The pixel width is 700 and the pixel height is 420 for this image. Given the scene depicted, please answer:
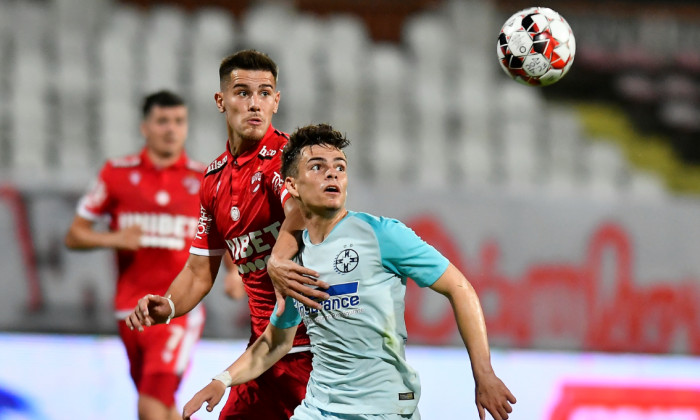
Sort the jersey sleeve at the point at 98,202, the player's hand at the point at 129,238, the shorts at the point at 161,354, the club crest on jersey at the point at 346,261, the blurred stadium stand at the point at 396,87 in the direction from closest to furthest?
the club crest on jersey at the point at 346,261
the shorts at the point at 161,354
the player's hand at the point at 129,238
the jersey sleeve at the point at 98,202
the blurred stadium stand at the point at 396,87

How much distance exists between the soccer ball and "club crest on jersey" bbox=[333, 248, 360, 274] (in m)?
1.81

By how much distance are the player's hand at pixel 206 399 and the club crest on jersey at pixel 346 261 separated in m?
0.64

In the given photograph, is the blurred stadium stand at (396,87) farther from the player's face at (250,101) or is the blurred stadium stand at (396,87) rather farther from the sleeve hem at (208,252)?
the player's face at (250,101)

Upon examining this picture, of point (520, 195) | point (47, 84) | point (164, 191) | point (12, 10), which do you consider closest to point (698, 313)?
point (520, 195)

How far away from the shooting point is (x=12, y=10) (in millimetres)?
9875

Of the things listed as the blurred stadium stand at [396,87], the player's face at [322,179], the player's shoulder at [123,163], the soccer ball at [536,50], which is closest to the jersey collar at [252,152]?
the player's face at [322,179]

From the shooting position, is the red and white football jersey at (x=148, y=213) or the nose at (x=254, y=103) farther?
the red and white football jersey at (x=148, y=213)

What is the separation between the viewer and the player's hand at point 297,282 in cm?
319

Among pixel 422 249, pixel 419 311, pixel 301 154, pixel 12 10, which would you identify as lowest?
pixel 419 311

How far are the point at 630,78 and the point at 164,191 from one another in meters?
7.02

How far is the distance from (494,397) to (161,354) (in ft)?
10.2

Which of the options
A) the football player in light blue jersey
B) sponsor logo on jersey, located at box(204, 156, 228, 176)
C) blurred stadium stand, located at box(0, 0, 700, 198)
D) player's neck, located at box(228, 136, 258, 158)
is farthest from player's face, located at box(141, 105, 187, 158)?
blurred stadium stand, located at box(0, 0, 700, 198)

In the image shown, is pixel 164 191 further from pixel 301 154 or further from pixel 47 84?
pixel 47 84

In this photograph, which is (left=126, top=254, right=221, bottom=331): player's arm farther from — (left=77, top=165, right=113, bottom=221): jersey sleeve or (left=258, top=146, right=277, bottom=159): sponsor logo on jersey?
(left=77, top=165, right=113, bottom=221): jersey sleeve
